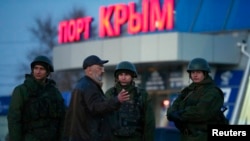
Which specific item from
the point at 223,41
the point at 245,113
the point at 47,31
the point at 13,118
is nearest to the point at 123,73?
the point at 13,118

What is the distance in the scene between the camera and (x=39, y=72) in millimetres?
8875

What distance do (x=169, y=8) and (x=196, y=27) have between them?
1.47m

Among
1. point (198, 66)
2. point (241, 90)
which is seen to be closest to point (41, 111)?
point (198, 66)

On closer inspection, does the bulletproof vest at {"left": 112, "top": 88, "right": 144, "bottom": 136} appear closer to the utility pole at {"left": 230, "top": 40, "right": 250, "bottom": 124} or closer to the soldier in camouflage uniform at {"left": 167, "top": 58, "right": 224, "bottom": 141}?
the soldier in camouflage uniform at {"left": 167, "top": 58, "right": 224, "bottom": 141}

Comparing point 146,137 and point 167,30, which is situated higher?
point 167,30

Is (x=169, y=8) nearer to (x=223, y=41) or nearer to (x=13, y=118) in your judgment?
(x=223, y=41)

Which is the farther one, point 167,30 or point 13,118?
point 167,30

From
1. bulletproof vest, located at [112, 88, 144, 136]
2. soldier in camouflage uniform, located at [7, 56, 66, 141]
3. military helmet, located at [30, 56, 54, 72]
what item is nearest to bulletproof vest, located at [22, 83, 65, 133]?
soldier in camouflage uniform, located at [7, 56, 66, 141]

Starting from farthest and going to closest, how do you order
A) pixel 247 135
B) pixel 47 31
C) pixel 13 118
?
pixel 47 31 < pixel 13 118 < pixel 247 135

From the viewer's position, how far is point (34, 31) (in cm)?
6084

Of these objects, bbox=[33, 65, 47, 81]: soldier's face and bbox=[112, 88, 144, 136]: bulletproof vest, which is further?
bbox=[112, 88, 144, 136]: bulletproof vest

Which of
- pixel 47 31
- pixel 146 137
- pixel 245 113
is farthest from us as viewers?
pixel 47 31

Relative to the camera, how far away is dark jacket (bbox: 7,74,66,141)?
8595mm

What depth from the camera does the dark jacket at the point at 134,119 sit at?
909 cm
